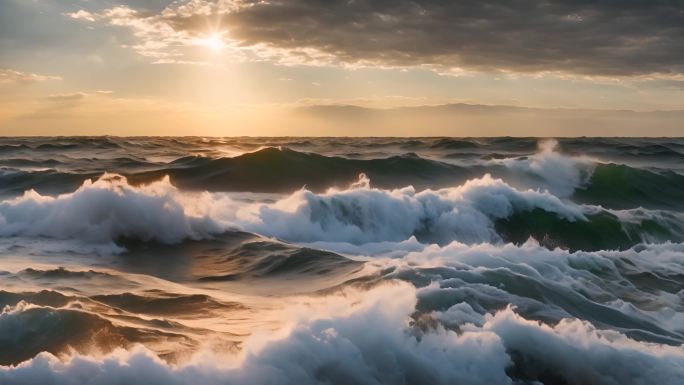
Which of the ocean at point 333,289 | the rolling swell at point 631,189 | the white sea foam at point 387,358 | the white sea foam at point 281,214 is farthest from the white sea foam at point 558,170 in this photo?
the white sea foam at point 387,358

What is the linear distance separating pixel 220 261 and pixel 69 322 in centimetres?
488


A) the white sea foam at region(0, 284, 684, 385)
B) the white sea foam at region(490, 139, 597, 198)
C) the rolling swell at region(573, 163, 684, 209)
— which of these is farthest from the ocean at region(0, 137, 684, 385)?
the white sea foam at region(490, 139, 597, 198)

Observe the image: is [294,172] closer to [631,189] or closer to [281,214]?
[281,214]

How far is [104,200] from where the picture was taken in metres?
13.4

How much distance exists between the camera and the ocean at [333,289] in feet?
17.9

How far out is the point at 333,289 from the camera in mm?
8812

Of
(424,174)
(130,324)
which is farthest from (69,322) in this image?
(424,174)

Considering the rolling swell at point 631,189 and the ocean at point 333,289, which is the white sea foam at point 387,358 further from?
the rolling swell at point 631,189

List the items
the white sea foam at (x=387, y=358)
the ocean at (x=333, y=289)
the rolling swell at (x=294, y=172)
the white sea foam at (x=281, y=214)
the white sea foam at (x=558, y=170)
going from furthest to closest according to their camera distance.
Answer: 1. the white sea foam at (x=558, y=170)
2. the rolling swell at (x=294, y=172)
3. the white sea foam at (x=281, y=214)
4. the ocean at (x=333, y=289)
5. the white sea foam at (x=387, y=358)

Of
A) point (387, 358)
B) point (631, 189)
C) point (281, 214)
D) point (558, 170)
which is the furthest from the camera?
point (558, 170)

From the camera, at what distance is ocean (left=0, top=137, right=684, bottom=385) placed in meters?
5.45

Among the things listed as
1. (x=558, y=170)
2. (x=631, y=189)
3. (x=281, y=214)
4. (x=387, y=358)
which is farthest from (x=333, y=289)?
(x=631, y=189)

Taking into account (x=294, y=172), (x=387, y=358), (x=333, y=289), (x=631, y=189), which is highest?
(x=387, y=358)

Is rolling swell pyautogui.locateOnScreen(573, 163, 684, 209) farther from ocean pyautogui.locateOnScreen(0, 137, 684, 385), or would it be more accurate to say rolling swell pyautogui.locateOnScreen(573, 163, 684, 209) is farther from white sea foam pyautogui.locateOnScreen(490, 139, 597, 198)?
ocean pyautogui.locateOnScreen(0, 137, 684, 385)
